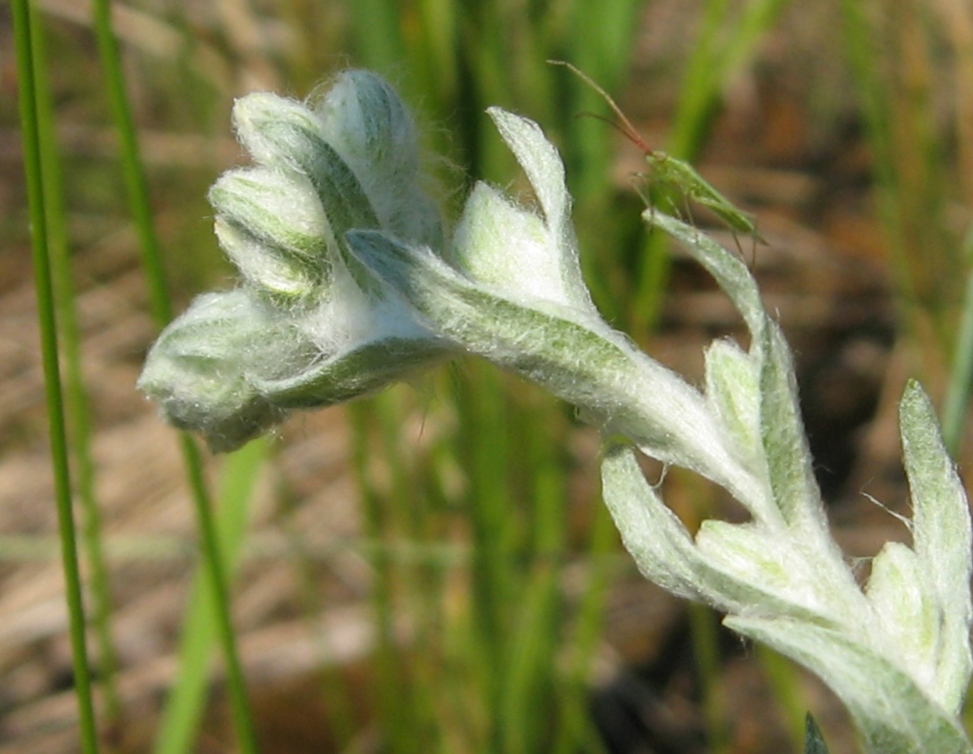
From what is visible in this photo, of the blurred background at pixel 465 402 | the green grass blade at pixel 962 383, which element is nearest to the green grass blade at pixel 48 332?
the blurred background at pixel 465 402

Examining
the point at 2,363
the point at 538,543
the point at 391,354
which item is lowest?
the point at 538,543

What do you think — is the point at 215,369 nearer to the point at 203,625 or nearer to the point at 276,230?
the point at 276,230

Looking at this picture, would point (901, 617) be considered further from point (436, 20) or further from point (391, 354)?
point (436, 20)

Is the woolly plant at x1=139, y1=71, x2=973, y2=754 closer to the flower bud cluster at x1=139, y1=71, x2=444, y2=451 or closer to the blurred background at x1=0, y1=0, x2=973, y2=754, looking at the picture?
the flower bud cluster at x1=139, y1=71, x2=444, y2=451

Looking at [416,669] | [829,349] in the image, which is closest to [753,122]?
[829,349]

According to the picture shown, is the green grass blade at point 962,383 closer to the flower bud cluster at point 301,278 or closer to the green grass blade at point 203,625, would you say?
the flower bud cluster at point 301,278

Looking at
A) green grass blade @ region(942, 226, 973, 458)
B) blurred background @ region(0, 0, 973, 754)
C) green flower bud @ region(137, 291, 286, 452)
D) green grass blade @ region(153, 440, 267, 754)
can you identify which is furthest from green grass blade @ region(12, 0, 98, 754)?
green grass blade @ region(942, 226, 973, 458)
